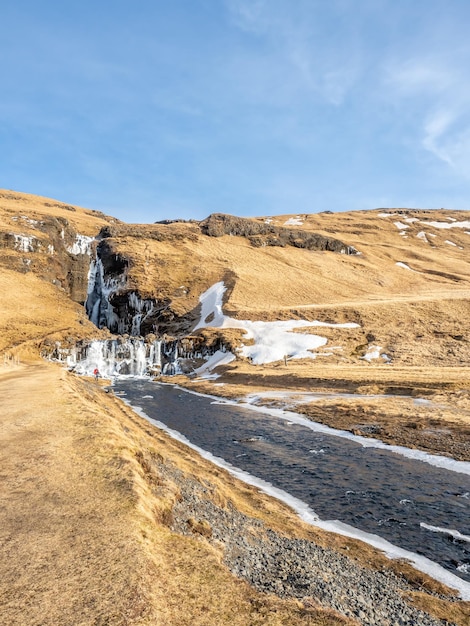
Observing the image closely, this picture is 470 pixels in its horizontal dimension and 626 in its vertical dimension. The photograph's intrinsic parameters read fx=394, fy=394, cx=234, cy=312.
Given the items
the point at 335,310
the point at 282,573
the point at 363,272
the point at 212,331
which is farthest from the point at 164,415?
the point at 363,272

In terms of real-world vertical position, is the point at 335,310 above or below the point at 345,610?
above

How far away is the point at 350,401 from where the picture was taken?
32.1 metres

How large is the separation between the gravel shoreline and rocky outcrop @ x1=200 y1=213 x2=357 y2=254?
104 meters

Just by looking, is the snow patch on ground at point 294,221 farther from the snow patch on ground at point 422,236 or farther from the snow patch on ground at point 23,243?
the snow patch on ground at point 23,243

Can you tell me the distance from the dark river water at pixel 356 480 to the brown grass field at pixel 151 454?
182 centimetres

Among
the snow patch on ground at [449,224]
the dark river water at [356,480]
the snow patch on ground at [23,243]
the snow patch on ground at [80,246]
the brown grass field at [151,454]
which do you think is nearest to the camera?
the brown grass field at [151,454]

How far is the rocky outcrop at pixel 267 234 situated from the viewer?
112000 mm

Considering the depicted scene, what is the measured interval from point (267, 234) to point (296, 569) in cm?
11022

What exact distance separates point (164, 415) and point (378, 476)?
740 inches

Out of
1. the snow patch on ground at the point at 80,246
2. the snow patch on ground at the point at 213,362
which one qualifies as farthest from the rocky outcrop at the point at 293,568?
the snow patch on ground at the point at 80,246

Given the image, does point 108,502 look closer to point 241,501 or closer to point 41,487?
point 41,487

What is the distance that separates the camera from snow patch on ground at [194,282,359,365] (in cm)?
5519

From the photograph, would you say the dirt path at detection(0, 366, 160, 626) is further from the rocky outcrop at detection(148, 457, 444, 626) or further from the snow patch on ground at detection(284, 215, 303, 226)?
the snow patch on ground at detection(284, 215, 303, 226)

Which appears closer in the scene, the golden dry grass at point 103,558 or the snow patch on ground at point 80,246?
the golden dry grass at point 103,558
